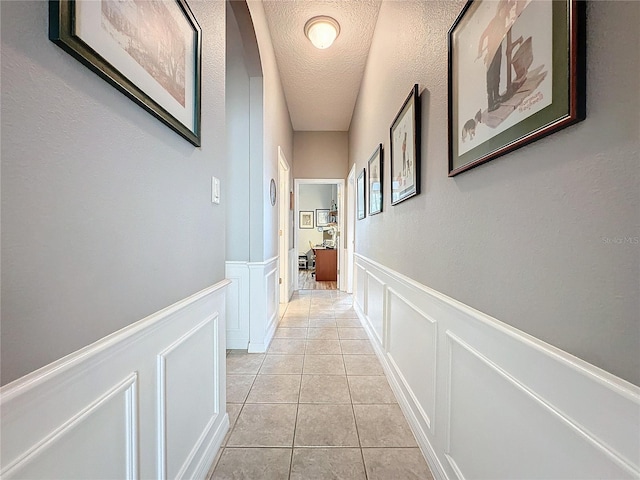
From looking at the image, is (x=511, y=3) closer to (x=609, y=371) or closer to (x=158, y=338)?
(x=609, y=371)

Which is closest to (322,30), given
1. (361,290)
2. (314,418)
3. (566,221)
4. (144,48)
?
(144,48)

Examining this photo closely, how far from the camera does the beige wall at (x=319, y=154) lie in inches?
185

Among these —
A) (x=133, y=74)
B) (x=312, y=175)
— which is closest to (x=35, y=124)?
(x=133, y=74)

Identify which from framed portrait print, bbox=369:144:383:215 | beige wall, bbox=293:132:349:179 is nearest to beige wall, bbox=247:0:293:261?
framed portrait print, bbox=369:144:383:215

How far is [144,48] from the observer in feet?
2.42

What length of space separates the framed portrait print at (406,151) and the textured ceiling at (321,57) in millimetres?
1176

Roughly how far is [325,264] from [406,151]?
182 inches

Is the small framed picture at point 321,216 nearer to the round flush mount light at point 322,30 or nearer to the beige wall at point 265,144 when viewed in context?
the beige wall at point 265,144

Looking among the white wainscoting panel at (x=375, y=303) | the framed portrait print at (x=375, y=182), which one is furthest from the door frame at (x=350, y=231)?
the white wainscoting panel at (x=375, y=303)

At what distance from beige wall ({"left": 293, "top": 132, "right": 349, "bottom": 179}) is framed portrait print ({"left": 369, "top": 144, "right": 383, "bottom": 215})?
2020 millimetres

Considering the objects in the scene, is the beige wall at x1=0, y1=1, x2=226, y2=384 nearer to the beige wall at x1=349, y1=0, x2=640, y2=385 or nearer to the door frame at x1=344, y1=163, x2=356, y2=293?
the beige wall at x1=349, y1=0, x2=640, y2=385

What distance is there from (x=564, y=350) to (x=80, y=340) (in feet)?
3.29

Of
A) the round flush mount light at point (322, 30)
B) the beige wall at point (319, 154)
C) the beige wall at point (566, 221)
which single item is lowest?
the beige wall at point (566, 221)

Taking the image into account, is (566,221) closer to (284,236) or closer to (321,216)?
(284,236)
